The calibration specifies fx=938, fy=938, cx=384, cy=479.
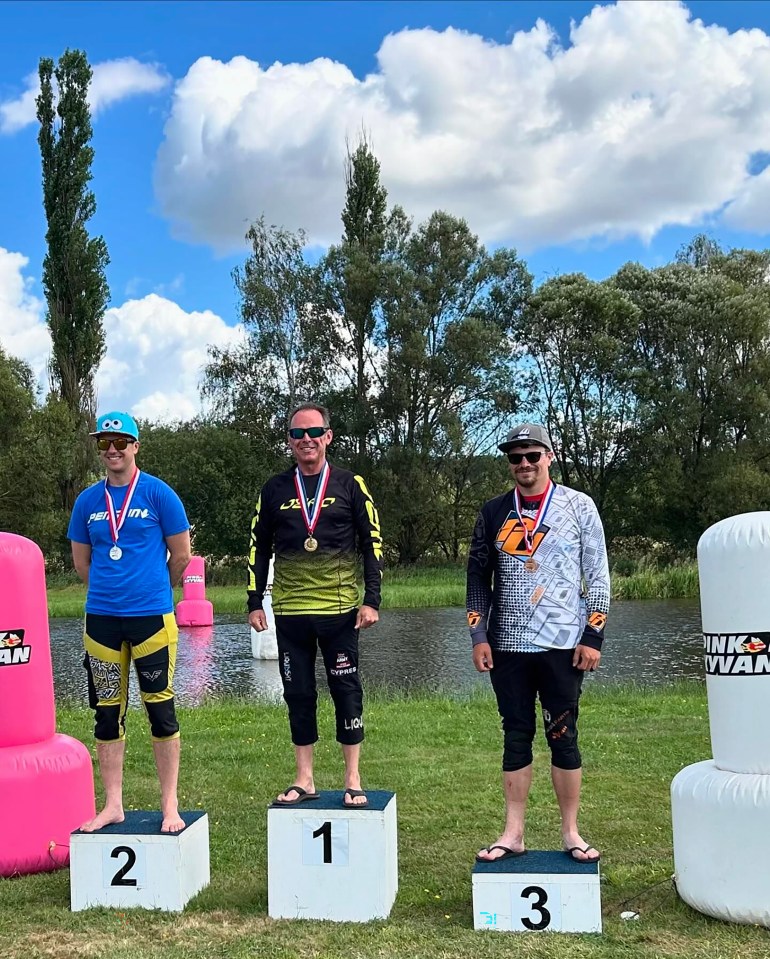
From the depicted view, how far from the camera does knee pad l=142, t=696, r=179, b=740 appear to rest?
177 inches

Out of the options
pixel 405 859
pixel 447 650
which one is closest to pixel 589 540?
pixel 405 859

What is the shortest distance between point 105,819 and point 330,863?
112cm

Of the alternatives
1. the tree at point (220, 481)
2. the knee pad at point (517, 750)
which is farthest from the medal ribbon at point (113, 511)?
the tree at point (220, 481)

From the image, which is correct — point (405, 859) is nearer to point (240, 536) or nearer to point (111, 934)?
point (111, 934)

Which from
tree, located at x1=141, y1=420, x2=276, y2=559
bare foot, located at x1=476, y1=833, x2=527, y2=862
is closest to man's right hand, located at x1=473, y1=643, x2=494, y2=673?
bare foot, located at x1=476, y1=833, x2=527, y2=862

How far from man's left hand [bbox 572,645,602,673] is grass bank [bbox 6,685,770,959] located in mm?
1059

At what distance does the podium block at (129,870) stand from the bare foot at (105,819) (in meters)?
0.08

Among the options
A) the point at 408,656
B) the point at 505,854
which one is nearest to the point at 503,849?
the point at 505,854

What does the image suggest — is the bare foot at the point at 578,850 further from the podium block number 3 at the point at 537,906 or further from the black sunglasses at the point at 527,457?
the black sunglasses at the point at 527,457

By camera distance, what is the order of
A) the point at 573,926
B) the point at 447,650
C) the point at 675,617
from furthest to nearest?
the point at 675,617 < the point at 447,650 < the point at 573,926

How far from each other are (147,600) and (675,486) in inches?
Answer: 1262

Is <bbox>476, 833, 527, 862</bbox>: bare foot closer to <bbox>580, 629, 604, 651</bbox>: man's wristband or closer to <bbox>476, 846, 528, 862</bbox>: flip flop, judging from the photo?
<bbox>476, 846, 528, 862</bbox>: flip flop

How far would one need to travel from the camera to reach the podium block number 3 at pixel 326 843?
4.11 meters

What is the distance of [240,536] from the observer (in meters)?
37.0
